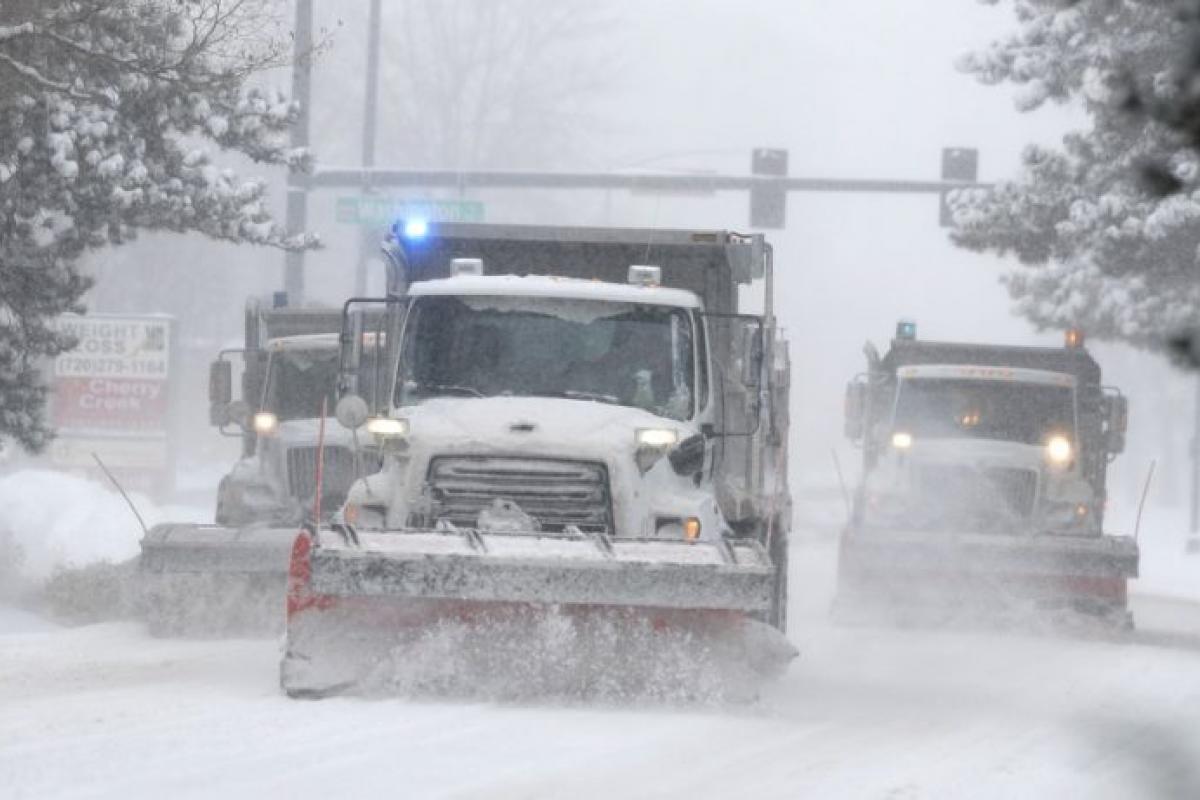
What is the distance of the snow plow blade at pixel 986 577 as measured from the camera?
18469 millimetres

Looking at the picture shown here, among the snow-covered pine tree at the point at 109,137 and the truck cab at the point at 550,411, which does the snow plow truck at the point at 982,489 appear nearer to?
the truck cab at the point at 550,411

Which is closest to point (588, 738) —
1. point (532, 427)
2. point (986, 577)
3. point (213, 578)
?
point (532, 427)

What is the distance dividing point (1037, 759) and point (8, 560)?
13.7m

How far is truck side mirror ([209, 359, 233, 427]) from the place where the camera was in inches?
757

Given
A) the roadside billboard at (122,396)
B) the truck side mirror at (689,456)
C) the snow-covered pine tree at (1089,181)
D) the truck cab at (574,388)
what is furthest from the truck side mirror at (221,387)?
the roadside billboard at (122,396)

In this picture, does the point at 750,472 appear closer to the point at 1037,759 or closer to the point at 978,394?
the point at 1037,759

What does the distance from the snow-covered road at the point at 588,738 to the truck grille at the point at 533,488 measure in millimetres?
1208

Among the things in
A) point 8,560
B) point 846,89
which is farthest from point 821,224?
point 8,560

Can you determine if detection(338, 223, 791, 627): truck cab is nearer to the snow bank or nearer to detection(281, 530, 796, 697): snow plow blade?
detection(281, 530, 796, 697): snow plow blade

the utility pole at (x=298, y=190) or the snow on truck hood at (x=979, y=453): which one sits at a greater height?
the utility pole at (x=298, y=190)

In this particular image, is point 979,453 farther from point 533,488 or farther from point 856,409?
point 533,488

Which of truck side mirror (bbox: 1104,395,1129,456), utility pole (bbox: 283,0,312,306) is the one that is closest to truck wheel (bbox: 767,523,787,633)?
truck side mirror (bbox: 1104,395,1129,456)

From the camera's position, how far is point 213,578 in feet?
55.7

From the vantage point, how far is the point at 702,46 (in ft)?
423
